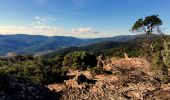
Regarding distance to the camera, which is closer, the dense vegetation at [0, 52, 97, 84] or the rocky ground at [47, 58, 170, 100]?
the rocky ground at [47, 58, 170, 100]

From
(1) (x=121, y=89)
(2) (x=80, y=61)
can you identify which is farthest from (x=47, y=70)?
(1) (x=121, y=89)

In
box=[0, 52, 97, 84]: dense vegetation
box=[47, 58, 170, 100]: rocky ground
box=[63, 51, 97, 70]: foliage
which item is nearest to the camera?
box=[47, 58, 170, 100]: rocky ground

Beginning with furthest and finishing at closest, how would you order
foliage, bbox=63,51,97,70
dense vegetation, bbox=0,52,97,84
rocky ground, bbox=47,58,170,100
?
1. foliage, bbox=63,51,97,70
2. dense vegetation, bbox=0,52,97,84
3. rocky ground, bbox=47,58,170,100

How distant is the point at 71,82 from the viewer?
4041 centimetres

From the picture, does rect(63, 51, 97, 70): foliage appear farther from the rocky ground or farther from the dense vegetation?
the rocky ground

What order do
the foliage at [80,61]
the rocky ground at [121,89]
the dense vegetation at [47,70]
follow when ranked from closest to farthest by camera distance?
the rocky ground at [121,89]
the dense vegetation at [47,70]
the foliage at [80,61]

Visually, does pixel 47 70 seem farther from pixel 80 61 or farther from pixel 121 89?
pixel 121 89

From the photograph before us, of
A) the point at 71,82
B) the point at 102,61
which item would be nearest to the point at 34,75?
the point at 71,82

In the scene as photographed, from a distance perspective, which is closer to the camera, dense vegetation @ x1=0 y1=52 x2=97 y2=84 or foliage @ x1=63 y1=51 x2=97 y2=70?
dense vegetation @ x1=0 y1=52 x2=97 y2=84

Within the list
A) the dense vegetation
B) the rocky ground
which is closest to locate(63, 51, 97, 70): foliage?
the dense vegetation

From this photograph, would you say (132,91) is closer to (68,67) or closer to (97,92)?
(97,92)

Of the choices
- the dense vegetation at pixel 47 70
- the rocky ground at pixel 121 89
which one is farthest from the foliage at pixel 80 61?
the rocky ground at pixel 121 89

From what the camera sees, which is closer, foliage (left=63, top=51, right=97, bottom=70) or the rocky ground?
the rocky ground

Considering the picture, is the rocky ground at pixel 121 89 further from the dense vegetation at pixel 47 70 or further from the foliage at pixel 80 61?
the foliage at pixel 80 61
